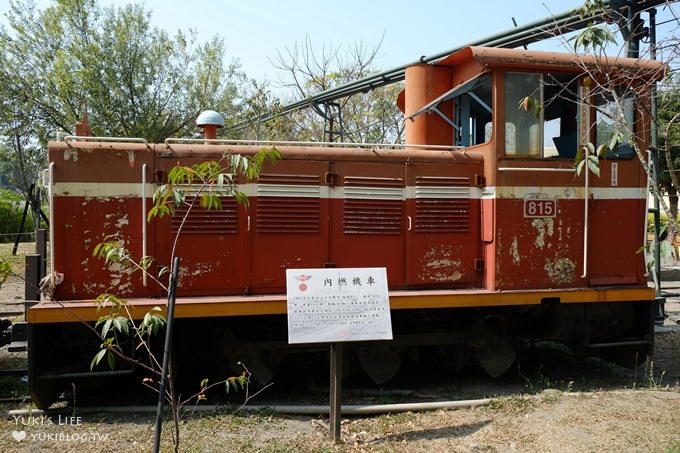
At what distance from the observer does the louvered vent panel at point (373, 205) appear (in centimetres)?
599

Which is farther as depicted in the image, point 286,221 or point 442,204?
point 442,204

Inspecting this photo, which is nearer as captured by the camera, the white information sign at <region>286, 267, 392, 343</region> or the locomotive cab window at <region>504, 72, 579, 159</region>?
the white information sign at <region>286, 267, 392, 343</region>

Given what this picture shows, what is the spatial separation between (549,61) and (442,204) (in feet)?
5.78

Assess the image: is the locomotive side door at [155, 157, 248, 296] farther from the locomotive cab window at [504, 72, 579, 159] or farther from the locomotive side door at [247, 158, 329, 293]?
the locomotive cab window at [504, 72, 579, 159]

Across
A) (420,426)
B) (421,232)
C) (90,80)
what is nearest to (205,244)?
(421,232)

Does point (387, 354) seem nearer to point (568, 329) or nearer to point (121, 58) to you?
point (568, 329)

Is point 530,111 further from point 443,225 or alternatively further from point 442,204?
point 443,225

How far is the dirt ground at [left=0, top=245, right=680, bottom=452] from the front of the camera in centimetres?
460

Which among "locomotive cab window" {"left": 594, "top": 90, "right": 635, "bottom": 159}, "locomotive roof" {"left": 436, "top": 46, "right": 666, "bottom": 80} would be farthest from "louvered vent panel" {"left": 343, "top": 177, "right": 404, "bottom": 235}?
"locomotive cab window" {"left": 594, "top": 90, "right": 635, "bottom": 159}

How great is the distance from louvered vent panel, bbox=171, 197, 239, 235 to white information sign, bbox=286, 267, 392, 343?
127 centimetres

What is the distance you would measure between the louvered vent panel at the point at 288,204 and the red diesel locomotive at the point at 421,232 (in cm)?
1

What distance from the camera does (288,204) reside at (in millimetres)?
5844

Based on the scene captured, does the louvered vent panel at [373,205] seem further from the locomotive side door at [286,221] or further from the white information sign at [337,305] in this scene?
the white information sign at [337,305]

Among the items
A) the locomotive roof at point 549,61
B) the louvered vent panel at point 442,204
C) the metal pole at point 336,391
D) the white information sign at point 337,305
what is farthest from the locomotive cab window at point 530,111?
the metal pole at point 336,391
